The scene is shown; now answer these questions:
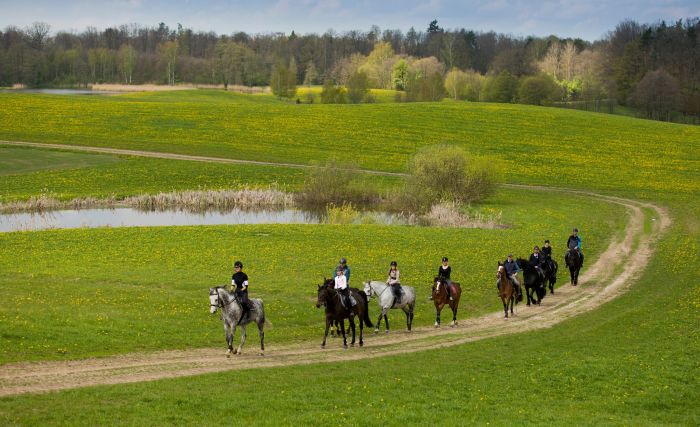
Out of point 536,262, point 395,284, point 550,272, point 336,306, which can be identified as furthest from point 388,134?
point 336,306

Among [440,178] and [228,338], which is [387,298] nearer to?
[228,338]

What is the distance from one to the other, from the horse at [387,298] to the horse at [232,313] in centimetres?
511

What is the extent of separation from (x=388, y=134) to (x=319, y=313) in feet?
256

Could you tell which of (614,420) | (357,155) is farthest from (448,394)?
(357,155)

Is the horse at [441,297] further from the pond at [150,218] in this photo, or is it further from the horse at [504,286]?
the pond at [150,218]

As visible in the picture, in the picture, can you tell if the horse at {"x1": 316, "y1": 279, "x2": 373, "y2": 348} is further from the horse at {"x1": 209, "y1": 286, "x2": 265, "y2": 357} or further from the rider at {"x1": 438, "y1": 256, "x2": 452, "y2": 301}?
the rider at {"x1": 438, "y1": 256, "x2": 452, "y2": 301}

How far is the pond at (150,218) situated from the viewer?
60719 millimetres

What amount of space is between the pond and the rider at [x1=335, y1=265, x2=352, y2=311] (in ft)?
109

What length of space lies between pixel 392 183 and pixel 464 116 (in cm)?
4432

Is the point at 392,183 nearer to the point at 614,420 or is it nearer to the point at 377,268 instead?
the point at 377,268

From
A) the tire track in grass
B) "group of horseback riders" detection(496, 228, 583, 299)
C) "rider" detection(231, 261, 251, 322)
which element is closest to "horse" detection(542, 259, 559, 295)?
"group of horseback riders" detection(496, 228, 583, 299)

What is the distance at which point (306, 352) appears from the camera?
1091 inches

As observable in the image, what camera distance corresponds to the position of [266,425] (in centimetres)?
1911

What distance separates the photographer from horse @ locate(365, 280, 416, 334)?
1230 inches
